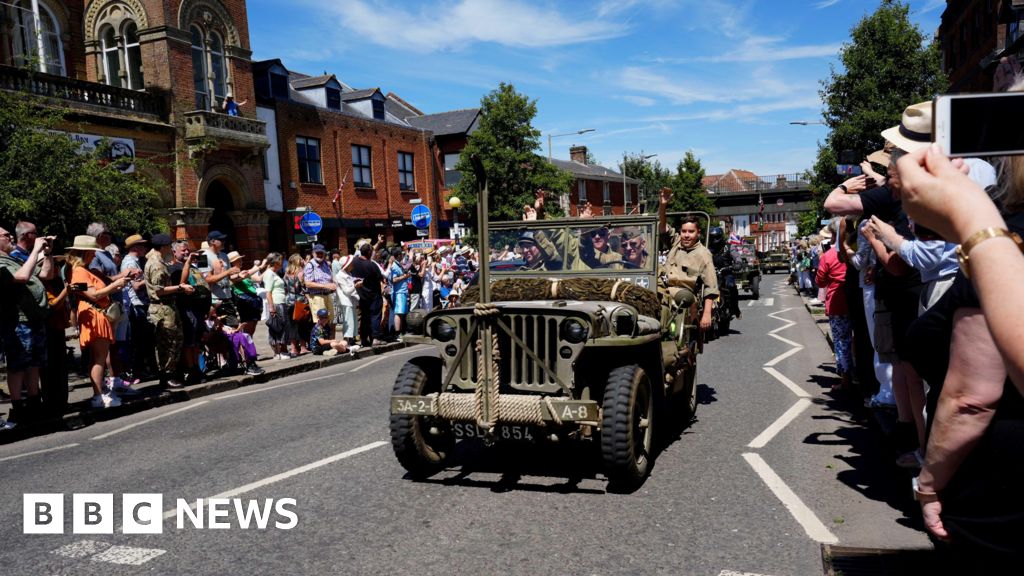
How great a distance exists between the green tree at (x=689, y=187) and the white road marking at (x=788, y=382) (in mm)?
50728

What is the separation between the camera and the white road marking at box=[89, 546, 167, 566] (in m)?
3.92

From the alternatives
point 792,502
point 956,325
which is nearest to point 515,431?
point 792,502

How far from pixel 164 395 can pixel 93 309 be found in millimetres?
1465

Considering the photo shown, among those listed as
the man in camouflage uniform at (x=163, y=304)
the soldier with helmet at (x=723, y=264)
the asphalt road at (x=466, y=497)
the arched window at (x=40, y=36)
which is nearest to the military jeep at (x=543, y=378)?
the asphalt road at (x=466, y=497)

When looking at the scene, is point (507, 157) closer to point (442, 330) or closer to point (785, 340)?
point (785, 340)

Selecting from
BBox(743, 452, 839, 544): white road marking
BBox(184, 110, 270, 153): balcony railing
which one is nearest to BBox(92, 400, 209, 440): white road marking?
BBox(743, 452, 839, 544): white road marking

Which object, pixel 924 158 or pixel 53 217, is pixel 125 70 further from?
pixel 924 158

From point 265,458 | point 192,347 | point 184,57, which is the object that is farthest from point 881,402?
point 184,57

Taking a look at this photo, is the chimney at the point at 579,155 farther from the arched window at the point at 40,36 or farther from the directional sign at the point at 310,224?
Answer: the arched window at the point at 40,36

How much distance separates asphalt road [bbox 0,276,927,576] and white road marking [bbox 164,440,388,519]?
25 millimetres

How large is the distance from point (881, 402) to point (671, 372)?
1.91m

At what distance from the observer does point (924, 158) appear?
1.51 m

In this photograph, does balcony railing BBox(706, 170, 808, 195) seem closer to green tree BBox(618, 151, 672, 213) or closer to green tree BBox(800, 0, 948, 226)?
green tree BBox(618, 151, 672, 213)

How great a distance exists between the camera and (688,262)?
8305 mm
